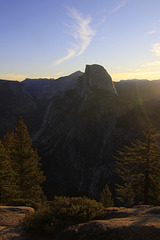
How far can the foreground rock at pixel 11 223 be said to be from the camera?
631 centimetres

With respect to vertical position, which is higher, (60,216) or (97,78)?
(97,78)

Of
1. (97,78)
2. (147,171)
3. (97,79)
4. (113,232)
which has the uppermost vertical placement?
(97,78)

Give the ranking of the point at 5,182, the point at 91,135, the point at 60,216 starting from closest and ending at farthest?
1. the point at 60,216
2. the point at 5,182
3. the point at 91,135

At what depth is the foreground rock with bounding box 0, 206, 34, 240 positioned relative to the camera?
20.7ft

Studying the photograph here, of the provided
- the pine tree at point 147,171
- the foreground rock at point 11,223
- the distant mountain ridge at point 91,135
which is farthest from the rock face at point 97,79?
the foreground rock at point 11,223

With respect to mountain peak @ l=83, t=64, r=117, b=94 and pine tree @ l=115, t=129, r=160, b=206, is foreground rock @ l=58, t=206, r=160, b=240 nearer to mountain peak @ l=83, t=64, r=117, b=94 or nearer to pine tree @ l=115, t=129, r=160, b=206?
pine tree @ l=115, t=129, r=160, b=206

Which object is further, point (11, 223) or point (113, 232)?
point (11, 223)

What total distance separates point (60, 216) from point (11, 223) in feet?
8.27

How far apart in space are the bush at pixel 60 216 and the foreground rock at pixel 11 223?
0.41m

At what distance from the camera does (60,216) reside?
7000 millimetres

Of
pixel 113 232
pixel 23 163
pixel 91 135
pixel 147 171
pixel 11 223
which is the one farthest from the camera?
pixel 91 135

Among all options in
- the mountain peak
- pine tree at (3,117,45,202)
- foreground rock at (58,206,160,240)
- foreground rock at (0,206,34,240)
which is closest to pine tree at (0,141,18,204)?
pine tree at (3,117,45,202)

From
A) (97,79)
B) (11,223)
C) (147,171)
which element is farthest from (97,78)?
(11,223)

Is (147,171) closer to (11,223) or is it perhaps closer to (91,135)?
(11,223)
